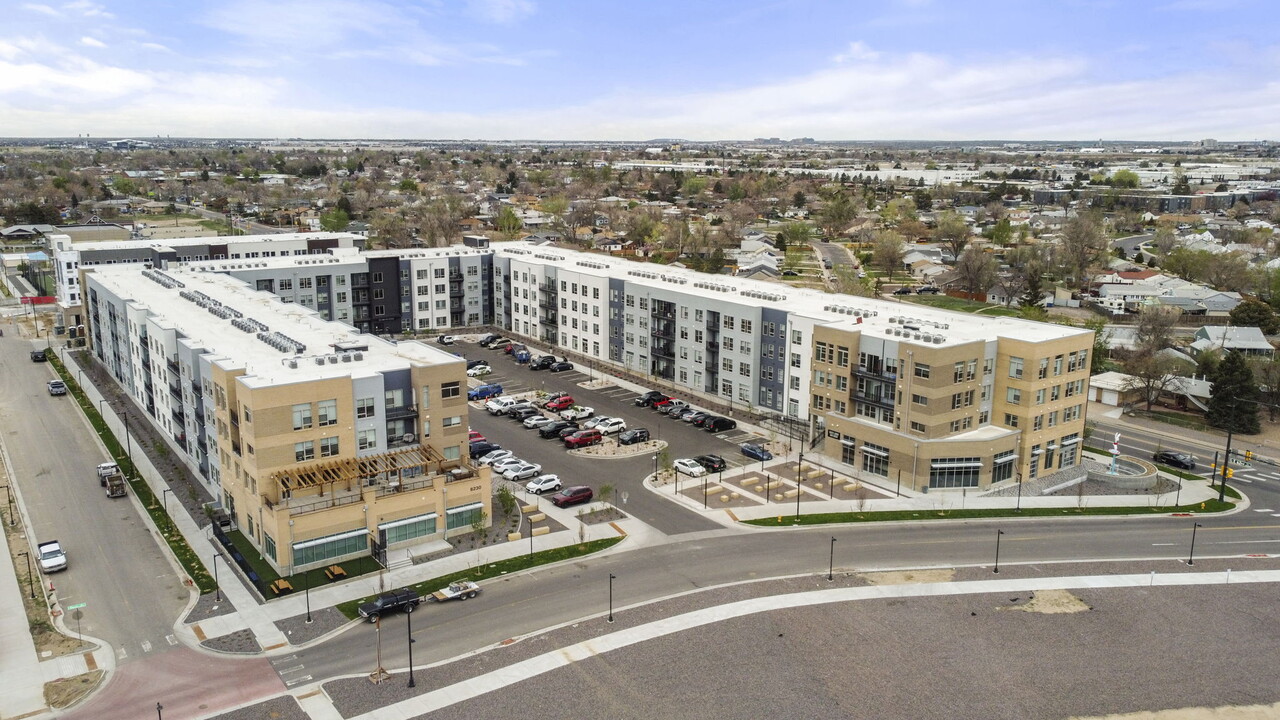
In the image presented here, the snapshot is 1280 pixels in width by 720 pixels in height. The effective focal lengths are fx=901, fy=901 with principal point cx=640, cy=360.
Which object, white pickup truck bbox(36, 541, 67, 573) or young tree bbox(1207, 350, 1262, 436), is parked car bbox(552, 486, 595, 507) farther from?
young tree bbox(1207, 350, 1262, 436)

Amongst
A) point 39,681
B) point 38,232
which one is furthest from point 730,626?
point 38,232

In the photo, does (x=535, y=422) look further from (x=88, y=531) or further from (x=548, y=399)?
(x=88, y=531)

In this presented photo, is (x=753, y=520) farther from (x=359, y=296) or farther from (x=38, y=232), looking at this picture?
(x=38, y=232)

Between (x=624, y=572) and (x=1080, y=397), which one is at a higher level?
(x=1080, y=397)

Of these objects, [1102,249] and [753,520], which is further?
[1102,249]

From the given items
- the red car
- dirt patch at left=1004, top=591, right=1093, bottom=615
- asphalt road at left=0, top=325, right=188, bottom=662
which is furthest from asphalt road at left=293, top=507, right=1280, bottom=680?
the red car

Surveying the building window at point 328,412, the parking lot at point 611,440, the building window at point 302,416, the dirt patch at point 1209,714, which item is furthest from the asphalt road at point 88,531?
the dirt patch at point 1209,714
